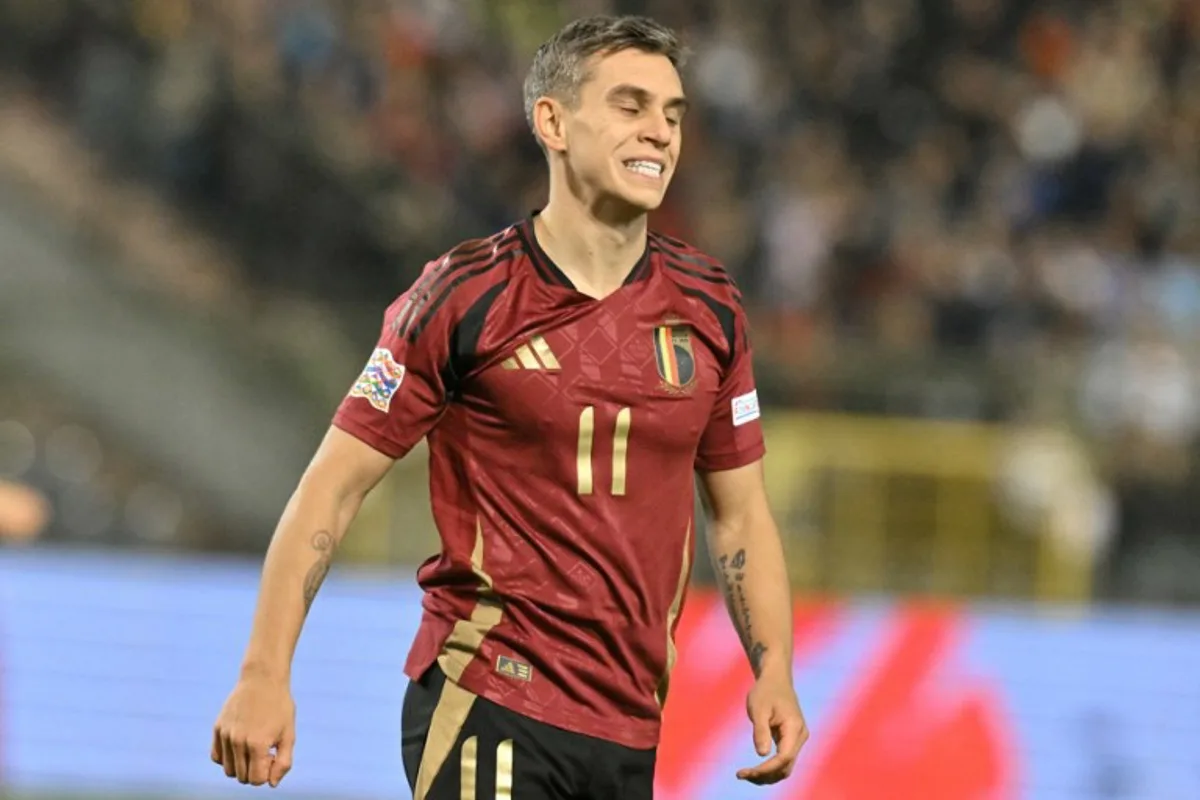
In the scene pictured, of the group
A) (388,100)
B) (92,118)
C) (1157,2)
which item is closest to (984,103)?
(1157,2)

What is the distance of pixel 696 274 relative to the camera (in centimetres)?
405

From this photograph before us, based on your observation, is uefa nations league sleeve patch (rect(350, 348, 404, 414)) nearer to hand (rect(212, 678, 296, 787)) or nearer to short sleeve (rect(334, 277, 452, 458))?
short sleeve (rect(334, 277, 452, 458))

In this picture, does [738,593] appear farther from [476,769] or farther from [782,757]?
[476,769]

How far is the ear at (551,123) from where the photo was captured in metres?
3.93

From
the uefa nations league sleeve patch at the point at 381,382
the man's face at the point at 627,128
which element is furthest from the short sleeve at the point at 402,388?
the man's face at the point at 627,128

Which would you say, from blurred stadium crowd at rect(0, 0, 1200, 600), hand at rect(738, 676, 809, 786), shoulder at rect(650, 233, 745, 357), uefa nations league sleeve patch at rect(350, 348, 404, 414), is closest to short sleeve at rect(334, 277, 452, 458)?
uefa nations league sleeve patch at rect(350, 348, 404, 414)

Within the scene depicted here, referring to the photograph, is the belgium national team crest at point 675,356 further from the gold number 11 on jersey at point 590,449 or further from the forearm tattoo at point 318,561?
the forearm tattoo at point 318,561

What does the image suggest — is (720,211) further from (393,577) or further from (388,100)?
(393,577)

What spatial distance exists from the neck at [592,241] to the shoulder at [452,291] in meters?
0.11

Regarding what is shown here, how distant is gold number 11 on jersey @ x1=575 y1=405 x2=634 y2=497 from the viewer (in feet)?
12.6

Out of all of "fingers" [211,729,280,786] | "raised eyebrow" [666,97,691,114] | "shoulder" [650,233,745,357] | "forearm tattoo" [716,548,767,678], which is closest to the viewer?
"fingers" [211,729,280,786]

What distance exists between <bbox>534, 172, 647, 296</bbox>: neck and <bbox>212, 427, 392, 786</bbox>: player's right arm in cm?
→ 54

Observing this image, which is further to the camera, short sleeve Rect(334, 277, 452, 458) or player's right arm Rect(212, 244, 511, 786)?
short sleeve Rect(334, 277, 452, 458)

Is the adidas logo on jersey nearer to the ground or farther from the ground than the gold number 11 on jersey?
farther from the ground
